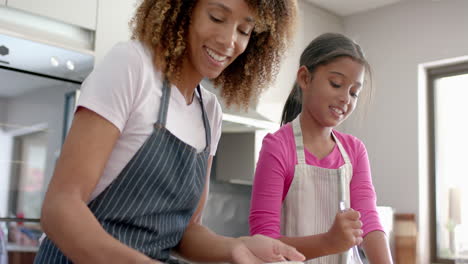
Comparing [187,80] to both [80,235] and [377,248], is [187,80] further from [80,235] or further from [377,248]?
[377,248]

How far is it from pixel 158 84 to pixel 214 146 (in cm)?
20

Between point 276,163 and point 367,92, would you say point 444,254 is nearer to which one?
point 367,92

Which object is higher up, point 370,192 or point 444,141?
point 444,141

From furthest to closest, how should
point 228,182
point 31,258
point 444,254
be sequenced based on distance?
1. point 444,254
2. point 228,182
3. point 31,258

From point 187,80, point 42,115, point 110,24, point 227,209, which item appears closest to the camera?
point 187,80

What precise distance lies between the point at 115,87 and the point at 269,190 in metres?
0.49

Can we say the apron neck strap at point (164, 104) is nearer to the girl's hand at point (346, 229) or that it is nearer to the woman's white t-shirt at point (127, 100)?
the woman's white t-shirt at point (127, 100)

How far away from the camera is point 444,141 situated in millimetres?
3262

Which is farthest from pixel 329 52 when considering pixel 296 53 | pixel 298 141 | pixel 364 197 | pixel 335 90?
pixel 296 53

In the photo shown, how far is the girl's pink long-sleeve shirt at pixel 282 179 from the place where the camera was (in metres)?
1.05

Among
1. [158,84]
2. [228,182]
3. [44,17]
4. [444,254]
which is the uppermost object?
[44,17]

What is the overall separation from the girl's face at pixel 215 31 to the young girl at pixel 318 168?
1.19ft

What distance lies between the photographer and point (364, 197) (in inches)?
46.3

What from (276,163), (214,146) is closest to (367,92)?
(276,163)
